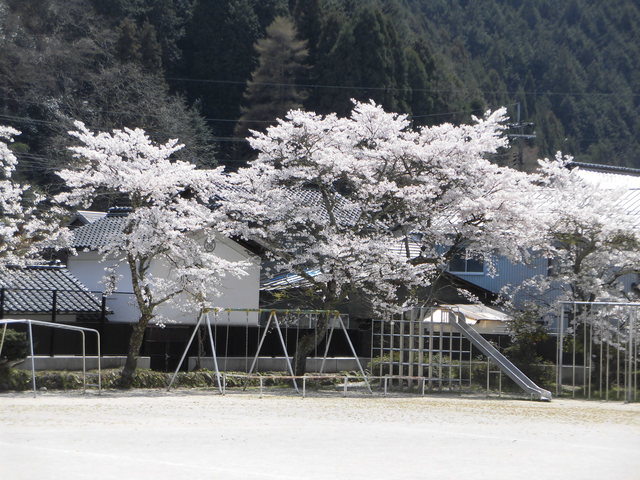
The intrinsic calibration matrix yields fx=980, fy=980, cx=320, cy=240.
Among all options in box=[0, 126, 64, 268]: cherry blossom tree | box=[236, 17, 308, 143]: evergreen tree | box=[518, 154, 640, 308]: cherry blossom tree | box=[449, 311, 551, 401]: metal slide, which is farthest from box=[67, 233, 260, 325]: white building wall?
box=[236, 17, 308, 143]: evergreen tree

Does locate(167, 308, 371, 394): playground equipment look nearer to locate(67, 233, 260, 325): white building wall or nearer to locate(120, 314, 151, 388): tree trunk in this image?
locate(120, 314, 151, 388): tree trunk

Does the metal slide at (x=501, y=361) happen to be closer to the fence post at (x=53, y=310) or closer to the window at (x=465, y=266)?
the fence post at (x=53, y=310)

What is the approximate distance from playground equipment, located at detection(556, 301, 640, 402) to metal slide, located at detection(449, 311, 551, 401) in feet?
3.27

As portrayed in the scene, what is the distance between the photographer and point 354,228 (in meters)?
24.6

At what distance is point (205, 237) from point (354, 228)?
4587 millimetres

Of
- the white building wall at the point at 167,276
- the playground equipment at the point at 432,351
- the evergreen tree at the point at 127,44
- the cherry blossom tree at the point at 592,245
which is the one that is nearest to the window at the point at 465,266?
the white building wall at the point at 167,276

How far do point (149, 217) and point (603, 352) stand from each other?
1122 centimetres

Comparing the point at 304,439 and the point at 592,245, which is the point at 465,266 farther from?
the point at 304,439

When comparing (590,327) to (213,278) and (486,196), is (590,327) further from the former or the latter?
(213,278)

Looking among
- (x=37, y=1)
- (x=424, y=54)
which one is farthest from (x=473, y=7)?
(x=37, y=1)

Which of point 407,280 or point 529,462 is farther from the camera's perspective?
point 407,280

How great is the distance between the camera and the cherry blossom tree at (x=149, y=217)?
21.9 m

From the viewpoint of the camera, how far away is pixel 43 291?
25.0m

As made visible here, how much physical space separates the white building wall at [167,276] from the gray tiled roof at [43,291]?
1148mm
